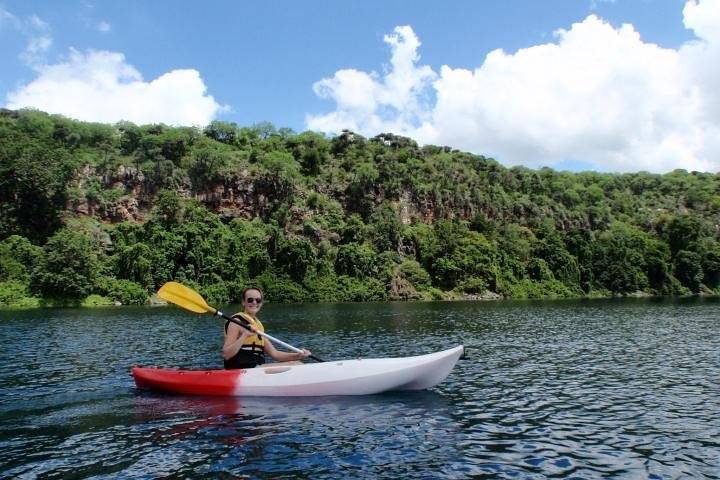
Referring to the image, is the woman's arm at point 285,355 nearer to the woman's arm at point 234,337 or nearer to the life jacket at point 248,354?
the life jacket at point 248,354

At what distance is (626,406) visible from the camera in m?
12.6

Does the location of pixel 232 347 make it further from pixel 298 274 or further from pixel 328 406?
pixel 298 274

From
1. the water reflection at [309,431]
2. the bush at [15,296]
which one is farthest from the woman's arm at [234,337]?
the bush at [15,296]

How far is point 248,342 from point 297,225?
71.4 metres

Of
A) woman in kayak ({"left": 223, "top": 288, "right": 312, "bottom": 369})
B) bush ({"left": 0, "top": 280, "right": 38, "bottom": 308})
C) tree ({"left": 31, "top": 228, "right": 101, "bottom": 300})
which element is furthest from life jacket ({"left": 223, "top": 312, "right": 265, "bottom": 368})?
tree ({"left": 31, "top": 228, "right": 101, "bottom": 300})

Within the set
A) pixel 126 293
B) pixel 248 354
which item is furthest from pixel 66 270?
pixel 248 354

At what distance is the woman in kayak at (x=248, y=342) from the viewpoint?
13000 millimetres

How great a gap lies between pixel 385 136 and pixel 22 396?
11324 cm

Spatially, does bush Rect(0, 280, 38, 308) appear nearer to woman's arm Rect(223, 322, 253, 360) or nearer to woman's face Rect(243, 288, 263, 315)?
woman's arm Rect(223, 322, 253, 360)

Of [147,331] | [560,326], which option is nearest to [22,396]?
[147,331]

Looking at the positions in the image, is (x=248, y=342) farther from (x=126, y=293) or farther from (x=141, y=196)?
(x=141, y=196)

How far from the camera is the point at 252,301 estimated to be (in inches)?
505

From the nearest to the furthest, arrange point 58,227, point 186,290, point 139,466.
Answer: point 139,466 < point 186,290 < point 58,227

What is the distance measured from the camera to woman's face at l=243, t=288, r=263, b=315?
12.9 m
